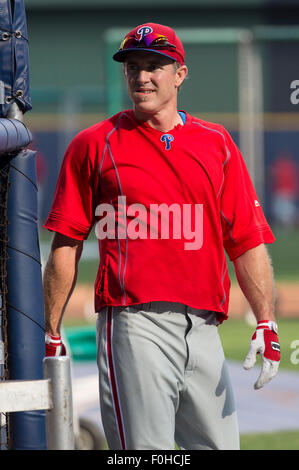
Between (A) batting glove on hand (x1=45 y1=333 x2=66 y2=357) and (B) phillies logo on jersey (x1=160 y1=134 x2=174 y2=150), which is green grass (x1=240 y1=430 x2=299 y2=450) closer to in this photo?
(A) batting glove on hand (x1=45 y1=333 x2=66 y2=357)

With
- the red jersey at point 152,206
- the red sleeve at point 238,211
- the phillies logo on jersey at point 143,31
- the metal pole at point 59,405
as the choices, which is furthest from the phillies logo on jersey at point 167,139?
the metal pole at point 59,405

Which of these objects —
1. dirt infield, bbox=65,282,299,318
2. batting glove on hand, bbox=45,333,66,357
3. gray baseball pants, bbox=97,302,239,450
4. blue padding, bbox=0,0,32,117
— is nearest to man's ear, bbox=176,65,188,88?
blue padding, bbox=0,0,32,117

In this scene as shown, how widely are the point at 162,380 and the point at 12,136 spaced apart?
104 cm

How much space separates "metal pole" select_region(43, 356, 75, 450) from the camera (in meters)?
3.03

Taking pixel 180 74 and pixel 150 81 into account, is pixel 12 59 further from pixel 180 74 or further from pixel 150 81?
pixel 180 74

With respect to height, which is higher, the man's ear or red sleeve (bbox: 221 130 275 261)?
the man's ear

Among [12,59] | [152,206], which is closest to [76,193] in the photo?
[152,206]

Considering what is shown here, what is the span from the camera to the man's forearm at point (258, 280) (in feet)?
13.6

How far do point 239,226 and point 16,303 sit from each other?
91 centimetres

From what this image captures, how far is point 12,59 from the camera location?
4102mm

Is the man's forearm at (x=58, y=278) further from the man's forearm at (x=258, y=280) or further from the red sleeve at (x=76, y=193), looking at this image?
the man's forearm at (x=258, y=280)
